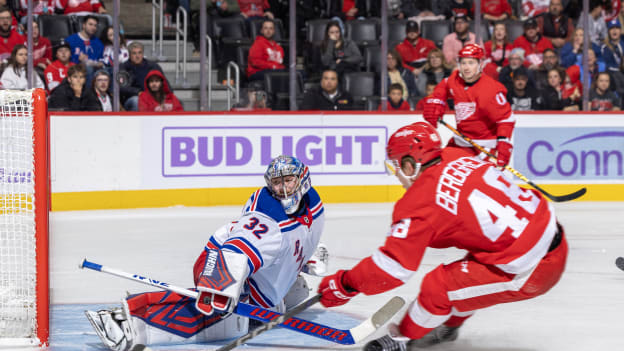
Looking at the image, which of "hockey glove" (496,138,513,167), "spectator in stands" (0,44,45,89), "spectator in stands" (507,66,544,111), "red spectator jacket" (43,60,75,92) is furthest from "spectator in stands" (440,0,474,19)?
"spectator in stands" (0,44,45,89)

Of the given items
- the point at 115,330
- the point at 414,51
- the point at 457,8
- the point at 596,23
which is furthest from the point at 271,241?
the point at 596,23

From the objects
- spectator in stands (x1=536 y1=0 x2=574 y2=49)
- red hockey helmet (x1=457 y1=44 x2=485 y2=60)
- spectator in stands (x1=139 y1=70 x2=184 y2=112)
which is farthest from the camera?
spectator in stands (x1=536 y1=0 x2=574 y2=49)

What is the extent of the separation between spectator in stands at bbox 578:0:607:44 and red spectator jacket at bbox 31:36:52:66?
4998 mm

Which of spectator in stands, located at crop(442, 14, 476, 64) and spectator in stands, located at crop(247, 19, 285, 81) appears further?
spectator in stands, located at crop(442, 14, 476, 64)

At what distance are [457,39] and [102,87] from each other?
132 inches

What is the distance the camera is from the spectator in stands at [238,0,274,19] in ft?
30.7

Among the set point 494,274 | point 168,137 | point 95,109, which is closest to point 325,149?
Result: point 168,137

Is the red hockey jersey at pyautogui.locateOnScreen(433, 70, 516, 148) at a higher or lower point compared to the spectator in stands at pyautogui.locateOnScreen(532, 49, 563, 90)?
lower

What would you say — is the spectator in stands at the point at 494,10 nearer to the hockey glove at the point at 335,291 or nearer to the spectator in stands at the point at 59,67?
the spectator in stands at the point at 59,67

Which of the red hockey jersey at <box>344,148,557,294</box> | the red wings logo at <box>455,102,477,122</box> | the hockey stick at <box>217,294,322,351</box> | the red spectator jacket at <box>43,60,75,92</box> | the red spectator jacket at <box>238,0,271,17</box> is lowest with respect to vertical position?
the hockey stick at <box>217,294,322,351</box>

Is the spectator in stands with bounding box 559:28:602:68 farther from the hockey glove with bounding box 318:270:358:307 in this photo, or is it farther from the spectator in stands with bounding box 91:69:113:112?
the hockey glove with bounding box 318:270:358:307

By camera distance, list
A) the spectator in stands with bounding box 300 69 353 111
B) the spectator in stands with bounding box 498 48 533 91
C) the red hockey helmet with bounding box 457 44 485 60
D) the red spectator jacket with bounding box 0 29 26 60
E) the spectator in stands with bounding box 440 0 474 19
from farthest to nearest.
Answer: the spectator in stands with bounding box 440 0 474 19 < the spectator in stands with bounding box 498 48 533 91 < the spectator in stands with bounding box 300 69 353 111 < the red spectator jacket with bounding box 0 29 26 60 < the red hockey helmet with bounding box 457 44 485 60

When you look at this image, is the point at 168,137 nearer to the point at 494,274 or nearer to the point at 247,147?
the point at 247,147

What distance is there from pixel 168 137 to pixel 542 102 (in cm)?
342
